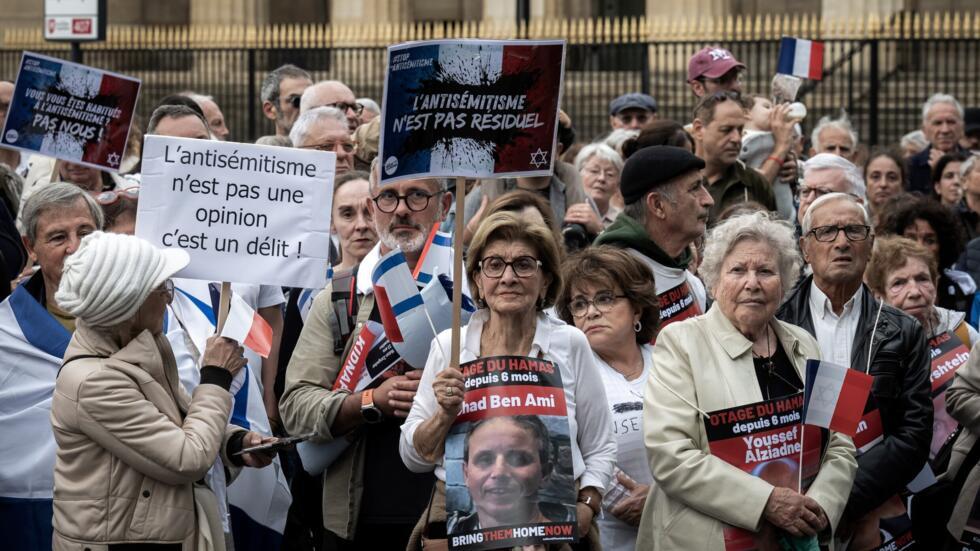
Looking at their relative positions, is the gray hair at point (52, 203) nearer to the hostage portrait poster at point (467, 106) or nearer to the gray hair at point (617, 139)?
the hostage portrait poster at point (467, 106)

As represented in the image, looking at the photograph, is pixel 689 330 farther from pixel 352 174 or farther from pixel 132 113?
pixel 132 113

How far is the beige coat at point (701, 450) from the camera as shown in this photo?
5254mm

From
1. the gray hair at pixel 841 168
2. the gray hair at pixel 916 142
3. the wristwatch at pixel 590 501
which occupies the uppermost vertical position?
the gray hair at pixel 916 142

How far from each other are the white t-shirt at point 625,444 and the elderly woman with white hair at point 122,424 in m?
1.54

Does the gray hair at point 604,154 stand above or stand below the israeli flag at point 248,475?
above

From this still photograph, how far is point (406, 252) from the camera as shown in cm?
606

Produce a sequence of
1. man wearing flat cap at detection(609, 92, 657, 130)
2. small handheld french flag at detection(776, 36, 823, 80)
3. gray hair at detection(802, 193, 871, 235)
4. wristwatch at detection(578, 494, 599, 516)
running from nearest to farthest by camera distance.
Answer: wristwatch at detection(578, 494, 599, 516), gray hair at detection(802, 193, 871, 235), small handheld french flag at detection(776, 36, 823, 80), man wearing flat cap at detection(609, 92, 657, 130)

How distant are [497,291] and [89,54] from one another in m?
20.1

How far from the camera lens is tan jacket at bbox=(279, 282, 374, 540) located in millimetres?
5660

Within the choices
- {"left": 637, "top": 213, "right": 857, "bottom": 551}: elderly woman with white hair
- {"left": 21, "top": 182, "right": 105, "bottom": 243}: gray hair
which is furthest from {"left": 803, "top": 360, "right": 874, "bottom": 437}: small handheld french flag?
{"left": 21, "top": 182, "right": 105, "bottom": 243}: gray hair

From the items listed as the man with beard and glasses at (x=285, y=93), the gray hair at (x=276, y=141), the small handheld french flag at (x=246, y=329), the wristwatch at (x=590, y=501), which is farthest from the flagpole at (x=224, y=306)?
the man with beard and glasses at (x=285, y=93)

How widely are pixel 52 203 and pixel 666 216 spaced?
Answer: 2.54 metres

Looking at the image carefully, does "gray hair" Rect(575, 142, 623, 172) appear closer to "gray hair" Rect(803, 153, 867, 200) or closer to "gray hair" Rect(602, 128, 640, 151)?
"gray hair" Rect(602, 128, 640, 151)

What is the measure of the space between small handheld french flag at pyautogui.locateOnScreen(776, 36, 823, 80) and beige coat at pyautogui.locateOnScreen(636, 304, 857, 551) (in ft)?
19.2
